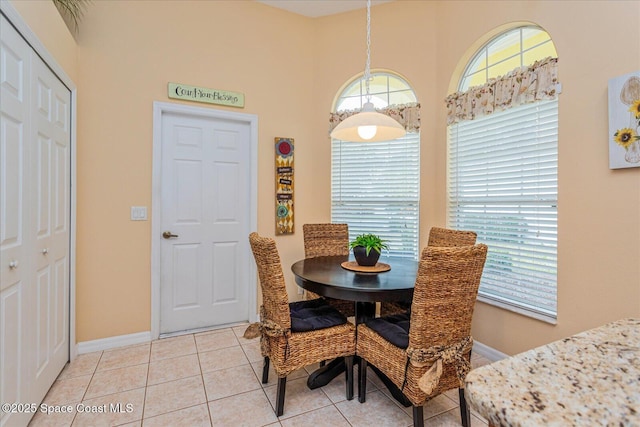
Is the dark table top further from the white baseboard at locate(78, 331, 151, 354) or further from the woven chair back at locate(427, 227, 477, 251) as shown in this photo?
the white baseboard at locate(78, 331, 151, 354)

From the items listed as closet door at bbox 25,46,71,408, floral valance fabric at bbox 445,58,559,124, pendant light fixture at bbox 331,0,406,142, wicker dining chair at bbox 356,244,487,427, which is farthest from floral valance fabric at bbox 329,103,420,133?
closet door at bbox 25,46,71,408

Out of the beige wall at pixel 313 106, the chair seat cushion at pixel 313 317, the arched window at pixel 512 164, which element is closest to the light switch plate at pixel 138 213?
the beige wall at pixel 313 106

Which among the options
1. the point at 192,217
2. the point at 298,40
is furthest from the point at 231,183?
the point at 298,40

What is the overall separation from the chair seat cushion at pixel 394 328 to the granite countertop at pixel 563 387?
958 mm

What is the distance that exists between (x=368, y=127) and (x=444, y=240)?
1086mm

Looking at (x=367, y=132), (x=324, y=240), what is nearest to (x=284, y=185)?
(x=324, y=240)

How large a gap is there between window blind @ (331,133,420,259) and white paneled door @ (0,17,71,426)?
2400 mm

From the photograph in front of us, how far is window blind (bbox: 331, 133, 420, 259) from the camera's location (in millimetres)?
3174

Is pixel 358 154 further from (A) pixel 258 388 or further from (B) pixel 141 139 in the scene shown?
(A) pixel 258 388

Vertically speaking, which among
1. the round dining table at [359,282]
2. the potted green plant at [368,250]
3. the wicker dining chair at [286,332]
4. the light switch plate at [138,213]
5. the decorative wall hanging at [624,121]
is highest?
the decorative wall hanging at [624,121]

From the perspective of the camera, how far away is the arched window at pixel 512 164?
215cm

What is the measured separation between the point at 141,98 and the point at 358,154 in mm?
2154

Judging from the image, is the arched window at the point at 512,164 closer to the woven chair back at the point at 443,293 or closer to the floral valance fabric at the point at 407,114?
the floral valance fabric at the point at 407,114

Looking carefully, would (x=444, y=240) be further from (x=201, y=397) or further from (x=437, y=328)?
(x=201, y=397)
